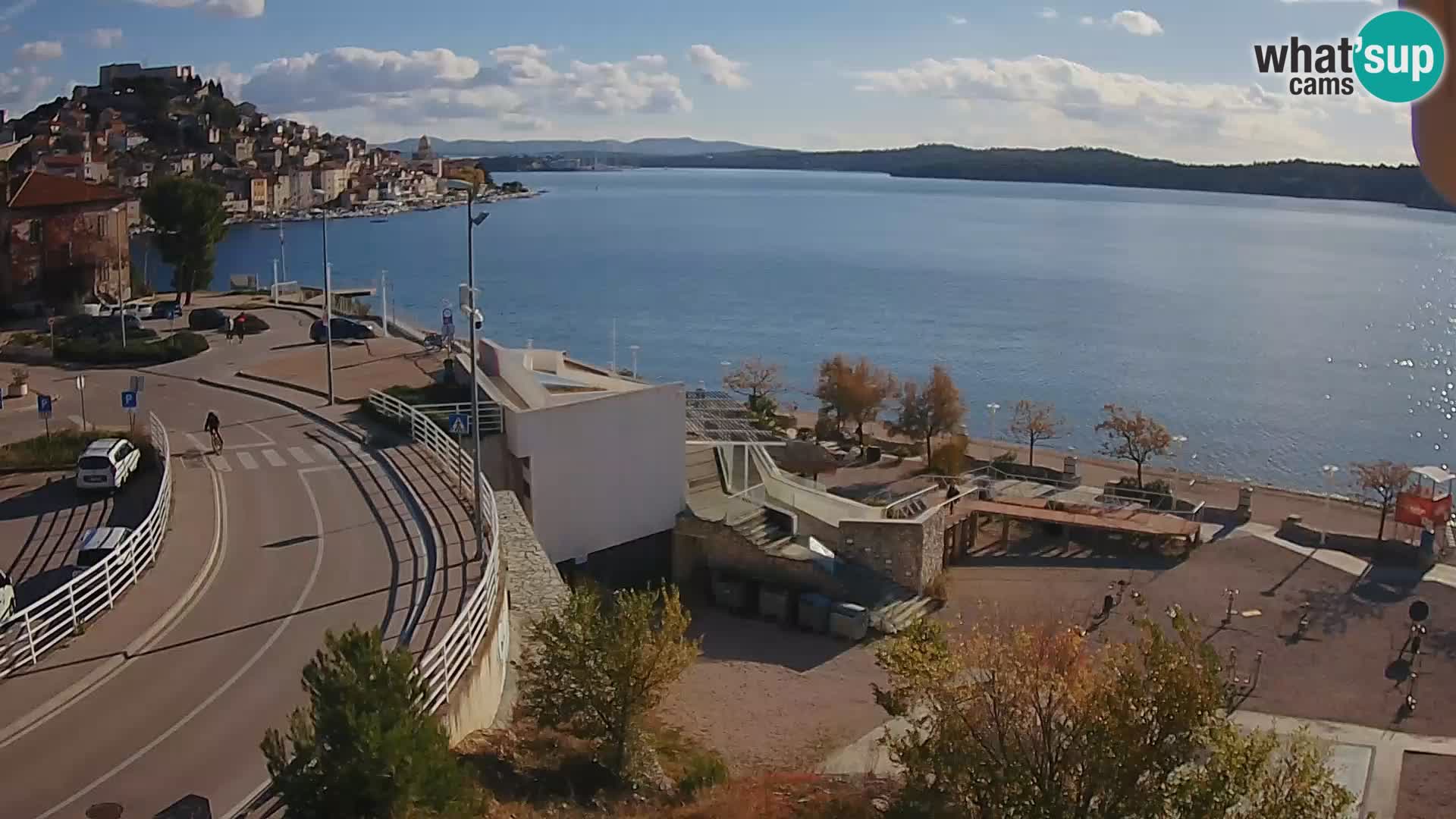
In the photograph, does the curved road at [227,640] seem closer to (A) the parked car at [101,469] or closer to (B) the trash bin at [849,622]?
(A) the parked car at [101,469]

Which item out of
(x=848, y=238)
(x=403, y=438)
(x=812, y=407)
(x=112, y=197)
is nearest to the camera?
(x=403, y=438)

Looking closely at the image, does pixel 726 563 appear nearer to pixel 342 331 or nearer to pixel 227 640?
pixel 227 640

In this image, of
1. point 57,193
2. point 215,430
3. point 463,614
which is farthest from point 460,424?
point 57,193

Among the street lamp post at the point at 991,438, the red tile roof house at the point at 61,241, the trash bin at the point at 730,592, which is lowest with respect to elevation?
the street lamp post at the point at 991,438

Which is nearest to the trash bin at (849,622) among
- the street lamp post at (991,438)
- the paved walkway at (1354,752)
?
the paved walkway at (1354,752)

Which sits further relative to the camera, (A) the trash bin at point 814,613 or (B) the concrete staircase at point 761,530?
(B) the concrete staircase at point 761,530

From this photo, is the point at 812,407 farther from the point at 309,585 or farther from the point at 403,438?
the point at 309,585

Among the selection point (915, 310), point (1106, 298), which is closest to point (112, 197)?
point (915, 310)
